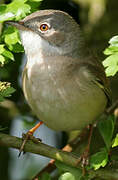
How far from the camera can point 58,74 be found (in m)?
4.13

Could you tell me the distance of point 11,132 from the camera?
5.48 meters

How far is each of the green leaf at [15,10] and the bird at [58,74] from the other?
0.17 m

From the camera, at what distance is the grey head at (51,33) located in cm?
412

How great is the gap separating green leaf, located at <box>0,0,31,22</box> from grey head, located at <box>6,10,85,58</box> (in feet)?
0.78

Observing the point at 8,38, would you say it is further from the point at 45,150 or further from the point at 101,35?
the point at 101,35

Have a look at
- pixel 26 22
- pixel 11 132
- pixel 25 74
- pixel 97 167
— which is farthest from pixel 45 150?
pixel 11 132

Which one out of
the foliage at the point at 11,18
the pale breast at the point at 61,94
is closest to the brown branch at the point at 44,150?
the pale breast at the point at 61,94

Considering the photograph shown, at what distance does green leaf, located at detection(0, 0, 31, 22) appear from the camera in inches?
145

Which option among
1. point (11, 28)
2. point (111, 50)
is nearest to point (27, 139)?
point (11, 28)

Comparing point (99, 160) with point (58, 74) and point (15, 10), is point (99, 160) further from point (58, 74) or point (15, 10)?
point (15, 10)

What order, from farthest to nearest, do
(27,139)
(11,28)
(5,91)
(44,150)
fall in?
1. (27,139)
2. (11,28)
3. (44,150)
4. (5,91)

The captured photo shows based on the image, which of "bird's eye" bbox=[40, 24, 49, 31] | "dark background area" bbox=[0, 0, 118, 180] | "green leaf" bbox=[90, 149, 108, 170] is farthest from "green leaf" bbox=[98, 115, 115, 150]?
"dark background area" bbox=[0, 0, 118, 180]

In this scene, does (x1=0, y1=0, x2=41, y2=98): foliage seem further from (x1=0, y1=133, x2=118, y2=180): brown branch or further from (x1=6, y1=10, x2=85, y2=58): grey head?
(x1=0, y1=133, x2=118, y2=180): brown branch

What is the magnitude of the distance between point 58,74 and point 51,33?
479mm
